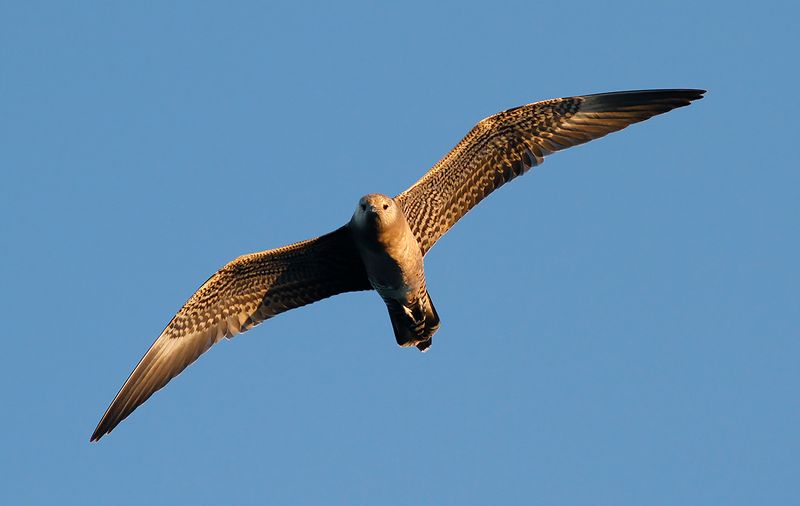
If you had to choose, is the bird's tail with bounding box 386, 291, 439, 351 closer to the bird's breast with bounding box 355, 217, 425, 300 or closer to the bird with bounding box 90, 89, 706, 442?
the bird with bounding box 90, 89, 706, 442

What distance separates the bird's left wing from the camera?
13.0m

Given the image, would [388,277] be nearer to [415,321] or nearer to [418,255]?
[418,255]

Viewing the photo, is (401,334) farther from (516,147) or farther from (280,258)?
(516,147)

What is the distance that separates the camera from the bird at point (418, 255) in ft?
42.0

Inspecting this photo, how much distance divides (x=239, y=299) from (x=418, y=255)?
8.46 feet

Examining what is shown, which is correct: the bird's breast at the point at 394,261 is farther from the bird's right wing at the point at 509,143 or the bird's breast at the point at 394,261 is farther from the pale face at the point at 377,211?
the bird's right wing at the point at 509,143

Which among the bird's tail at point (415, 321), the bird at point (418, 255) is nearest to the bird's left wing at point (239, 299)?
the bird at point (418, 255)

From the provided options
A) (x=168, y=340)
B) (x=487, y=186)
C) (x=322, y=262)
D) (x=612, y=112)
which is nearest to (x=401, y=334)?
(x=322, y=262)

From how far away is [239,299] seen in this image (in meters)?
13.3

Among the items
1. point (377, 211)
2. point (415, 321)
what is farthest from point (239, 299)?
point (377, 211)

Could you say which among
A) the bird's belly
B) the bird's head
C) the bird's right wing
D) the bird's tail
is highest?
the bird's right wing

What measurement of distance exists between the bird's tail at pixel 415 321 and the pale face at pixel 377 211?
1487mm

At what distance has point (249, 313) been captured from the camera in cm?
1341

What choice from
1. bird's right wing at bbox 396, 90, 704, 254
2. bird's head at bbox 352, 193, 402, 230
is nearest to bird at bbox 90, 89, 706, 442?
bird's right wing at bbox 396, 90, 704, 254
